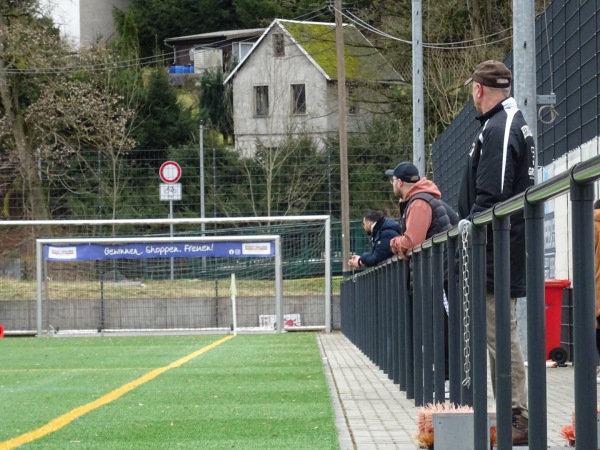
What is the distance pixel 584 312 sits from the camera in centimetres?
336

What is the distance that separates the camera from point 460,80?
3872 centimetres

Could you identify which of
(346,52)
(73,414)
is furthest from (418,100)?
(346,52)

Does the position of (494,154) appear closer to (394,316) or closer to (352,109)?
(394,316)

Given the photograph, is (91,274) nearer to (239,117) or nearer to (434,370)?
(434,370)

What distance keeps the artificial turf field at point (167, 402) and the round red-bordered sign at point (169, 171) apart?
1683 cm

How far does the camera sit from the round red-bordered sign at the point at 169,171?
33438mm

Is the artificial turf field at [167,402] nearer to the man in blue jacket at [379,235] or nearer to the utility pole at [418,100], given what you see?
the man in blue jacket at [379,235]

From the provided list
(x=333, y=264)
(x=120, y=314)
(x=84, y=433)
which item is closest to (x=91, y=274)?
A: (x=120, y=314)

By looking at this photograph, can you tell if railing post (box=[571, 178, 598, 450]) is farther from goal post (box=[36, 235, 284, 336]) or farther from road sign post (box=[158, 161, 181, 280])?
road sign post (box=[158, 161, 181, 280])

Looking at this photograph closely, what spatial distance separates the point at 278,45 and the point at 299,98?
Result: 3.97 m

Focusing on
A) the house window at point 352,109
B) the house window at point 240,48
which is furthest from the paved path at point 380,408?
the house window at point 240,48

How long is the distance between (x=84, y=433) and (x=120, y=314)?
21.7 meters

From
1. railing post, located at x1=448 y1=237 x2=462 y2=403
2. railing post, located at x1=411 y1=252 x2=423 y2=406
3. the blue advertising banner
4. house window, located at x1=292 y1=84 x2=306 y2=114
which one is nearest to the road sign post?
the blue advertising banner

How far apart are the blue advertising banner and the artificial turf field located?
39.3ft
